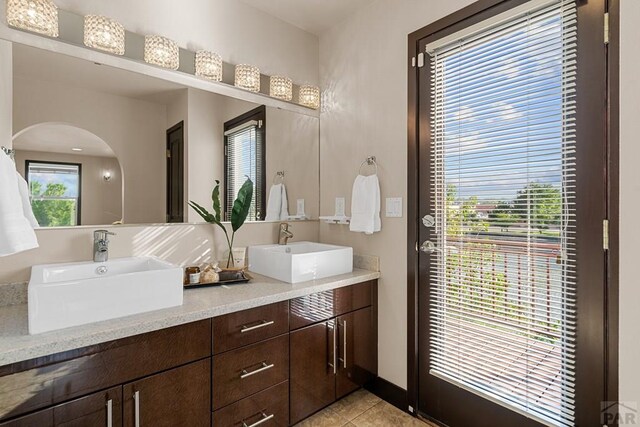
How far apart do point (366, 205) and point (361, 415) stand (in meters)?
1.27

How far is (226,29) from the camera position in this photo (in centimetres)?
214

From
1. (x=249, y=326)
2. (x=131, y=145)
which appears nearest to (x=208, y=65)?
(x=131, y=145)

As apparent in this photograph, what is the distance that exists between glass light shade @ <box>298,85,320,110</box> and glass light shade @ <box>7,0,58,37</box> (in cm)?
146

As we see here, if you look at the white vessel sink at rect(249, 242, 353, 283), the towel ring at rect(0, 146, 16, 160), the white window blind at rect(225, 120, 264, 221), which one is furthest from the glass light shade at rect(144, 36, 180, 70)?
the white vessel sink at rect(249, 242, 353, 283)

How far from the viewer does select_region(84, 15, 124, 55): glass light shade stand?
161 centimetres

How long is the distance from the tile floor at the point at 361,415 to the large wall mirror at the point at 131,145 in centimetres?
130

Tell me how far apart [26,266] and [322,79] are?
2.18 m

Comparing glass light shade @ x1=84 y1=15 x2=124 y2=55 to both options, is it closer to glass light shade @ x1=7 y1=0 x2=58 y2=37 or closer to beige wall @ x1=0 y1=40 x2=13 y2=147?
glass light shade @ x1=7 y1=0 x2=58 y2=37

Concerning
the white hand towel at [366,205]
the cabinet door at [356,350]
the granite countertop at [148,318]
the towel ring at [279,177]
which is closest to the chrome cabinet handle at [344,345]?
the cabinet door at [356,350]

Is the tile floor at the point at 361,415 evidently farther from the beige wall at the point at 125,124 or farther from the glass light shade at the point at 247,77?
the glass light shade at the point at 247,77

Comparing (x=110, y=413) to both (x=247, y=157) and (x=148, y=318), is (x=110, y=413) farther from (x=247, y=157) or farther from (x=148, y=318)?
(x=247, y=157)
